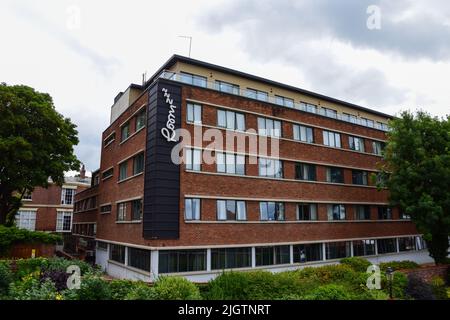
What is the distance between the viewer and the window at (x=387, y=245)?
116ft

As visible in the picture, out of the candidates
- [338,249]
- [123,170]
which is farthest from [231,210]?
[338,249]

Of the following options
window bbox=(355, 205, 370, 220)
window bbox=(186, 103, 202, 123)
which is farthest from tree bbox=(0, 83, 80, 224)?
window bbox=(355, 205, 370, 220)

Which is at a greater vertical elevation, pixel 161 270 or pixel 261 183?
pixel 261 183

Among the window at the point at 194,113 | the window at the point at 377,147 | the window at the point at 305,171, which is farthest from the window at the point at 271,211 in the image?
the window at the point at 377,147

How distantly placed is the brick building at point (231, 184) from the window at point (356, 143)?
0.47ft

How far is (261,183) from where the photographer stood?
2719cm

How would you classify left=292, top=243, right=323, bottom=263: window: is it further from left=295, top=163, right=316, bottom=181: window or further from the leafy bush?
left=295, top=163, right=316, bottom=181: window

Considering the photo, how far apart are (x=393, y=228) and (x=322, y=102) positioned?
15.3 meters

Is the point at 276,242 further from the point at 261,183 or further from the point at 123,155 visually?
the point at 123,155

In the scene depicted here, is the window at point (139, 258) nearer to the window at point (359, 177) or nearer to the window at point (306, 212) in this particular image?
the window at point (306, 212)

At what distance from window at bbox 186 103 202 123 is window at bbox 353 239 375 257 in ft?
62.0

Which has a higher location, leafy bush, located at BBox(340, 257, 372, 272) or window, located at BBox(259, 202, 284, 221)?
window, located at BBox(259, 202, 284, 221)

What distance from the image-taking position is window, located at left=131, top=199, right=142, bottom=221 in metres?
25.1
